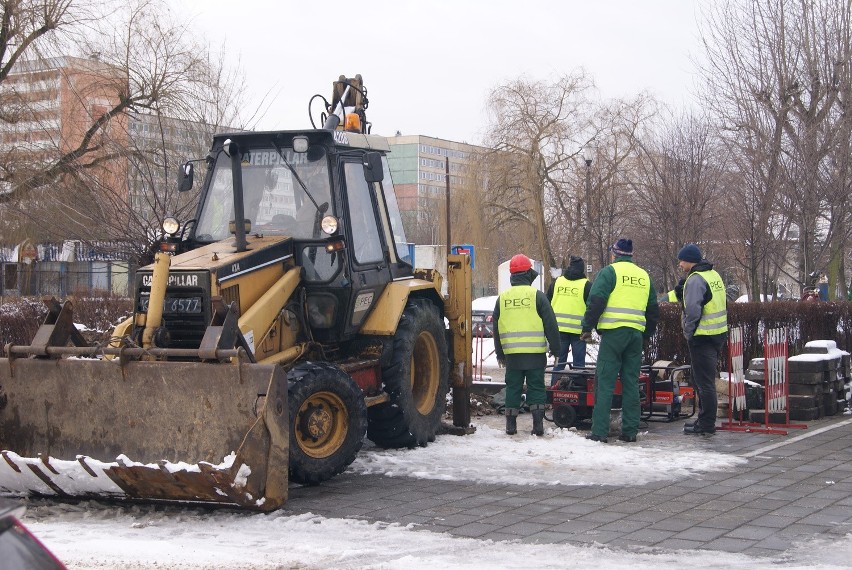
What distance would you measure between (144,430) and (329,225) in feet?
8.11

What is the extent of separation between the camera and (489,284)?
53719 mm

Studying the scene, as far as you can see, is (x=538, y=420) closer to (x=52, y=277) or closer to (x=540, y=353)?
(x=540, y=353)

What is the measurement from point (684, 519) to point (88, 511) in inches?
163

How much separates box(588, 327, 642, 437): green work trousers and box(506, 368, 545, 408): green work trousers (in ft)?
1.90

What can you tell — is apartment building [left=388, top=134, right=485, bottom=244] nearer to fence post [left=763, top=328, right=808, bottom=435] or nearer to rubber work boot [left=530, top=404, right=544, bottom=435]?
fence post [left=763, top=328, right=808, bottom=435]

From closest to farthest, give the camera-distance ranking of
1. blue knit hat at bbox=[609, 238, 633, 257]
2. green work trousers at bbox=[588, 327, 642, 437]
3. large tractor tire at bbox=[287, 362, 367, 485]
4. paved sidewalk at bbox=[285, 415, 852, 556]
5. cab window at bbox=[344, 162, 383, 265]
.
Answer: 1. paved sidewalk at bbox=[285, 415, 852, 556]
2. large tractor tire at bbox=[287, 362, 367, 485]
3. cab window at bbox=[344, 162, 383, 265]
4. green work trousers at bbox=[588, 327, 642, 437]
5. blue knit hat at bbox=[609, 238, 633, 257]

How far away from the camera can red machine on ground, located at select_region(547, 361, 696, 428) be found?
11797 mm

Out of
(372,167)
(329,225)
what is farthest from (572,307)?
(329,225)

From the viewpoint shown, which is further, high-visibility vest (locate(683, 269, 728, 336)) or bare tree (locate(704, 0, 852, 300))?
bare tree (locate(704, 0, 852, 300))

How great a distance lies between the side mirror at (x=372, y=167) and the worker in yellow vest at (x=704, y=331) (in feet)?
11.9

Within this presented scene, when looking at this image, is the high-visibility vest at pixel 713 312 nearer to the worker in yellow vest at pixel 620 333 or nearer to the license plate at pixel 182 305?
the worker in yellow vest at pixel 620 333

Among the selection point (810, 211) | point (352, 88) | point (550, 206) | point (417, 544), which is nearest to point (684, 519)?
point (417, 544)

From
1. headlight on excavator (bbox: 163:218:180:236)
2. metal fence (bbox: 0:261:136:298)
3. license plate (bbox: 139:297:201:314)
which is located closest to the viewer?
license plate (bbox: 139:297:201:314)

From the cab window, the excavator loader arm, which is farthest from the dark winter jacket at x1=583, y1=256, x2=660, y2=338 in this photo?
the excavator loader arm
